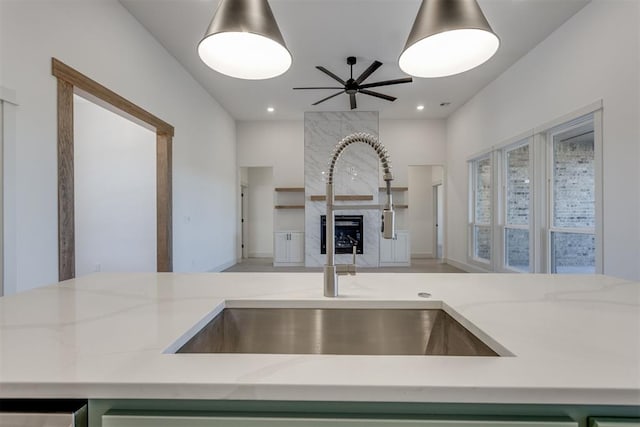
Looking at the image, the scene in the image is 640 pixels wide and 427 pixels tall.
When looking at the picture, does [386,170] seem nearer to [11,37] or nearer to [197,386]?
[197,386]

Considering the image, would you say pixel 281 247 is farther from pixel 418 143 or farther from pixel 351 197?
pixel 418 143

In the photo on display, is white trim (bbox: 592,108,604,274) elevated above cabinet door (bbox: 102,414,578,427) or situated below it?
above

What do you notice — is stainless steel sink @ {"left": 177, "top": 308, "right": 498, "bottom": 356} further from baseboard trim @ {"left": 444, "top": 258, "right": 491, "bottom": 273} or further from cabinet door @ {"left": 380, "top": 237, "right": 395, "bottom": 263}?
cabinet door @ {"left": 380, "top": 237, "right": 395, "bottom": 263}

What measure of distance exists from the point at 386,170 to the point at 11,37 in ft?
9.01

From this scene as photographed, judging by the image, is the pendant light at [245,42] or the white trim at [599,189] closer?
the pendant light at [245,42]

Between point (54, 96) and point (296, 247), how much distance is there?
199 inches

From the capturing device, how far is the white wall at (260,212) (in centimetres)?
852

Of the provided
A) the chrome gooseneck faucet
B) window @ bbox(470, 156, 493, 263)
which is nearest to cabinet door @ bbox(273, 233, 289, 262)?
window @ bbox(470, 156, 493, 263)

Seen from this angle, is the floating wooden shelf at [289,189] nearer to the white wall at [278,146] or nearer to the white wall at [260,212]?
the white wall at [278,146]

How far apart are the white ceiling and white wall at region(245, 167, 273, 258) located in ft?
9.48

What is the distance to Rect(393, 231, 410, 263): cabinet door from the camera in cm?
682

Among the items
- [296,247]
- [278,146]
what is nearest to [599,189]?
[296,247]

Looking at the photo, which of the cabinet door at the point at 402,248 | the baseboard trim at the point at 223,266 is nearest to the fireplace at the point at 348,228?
the cabinet door at the point at 402,248

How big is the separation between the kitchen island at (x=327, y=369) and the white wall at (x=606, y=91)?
2.64m
